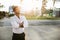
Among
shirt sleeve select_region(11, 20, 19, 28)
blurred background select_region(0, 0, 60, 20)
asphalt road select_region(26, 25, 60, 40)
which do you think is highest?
blurred background select_region(0, 0, 60, 20)

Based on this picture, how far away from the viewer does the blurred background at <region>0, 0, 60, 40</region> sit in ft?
3.72

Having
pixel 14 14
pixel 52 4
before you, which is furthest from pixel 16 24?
pixel 52 4

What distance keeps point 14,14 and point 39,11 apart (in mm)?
211

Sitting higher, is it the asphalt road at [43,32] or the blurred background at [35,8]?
the blurred background at [35,8]

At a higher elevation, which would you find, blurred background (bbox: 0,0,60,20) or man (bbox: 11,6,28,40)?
blurred background (bbox: 0,0,60,20)

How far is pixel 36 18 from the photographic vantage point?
1.17m

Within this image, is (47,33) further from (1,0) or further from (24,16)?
(1,0)

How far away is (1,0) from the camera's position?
112 centimetres

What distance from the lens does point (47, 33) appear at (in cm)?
119

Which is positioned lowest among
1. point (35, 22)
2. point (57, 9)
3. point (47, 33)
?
point (47, 33)

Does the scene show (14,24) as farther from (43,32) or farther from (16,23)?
(43,32)

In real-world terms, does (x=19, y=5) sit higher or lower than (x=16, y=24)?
higher

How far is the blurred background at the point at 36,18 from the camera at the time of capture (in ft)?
3.72

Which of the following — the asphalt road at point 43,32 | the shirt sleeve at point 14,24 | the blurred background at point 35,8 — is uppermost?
the blurred background at point 35,8
